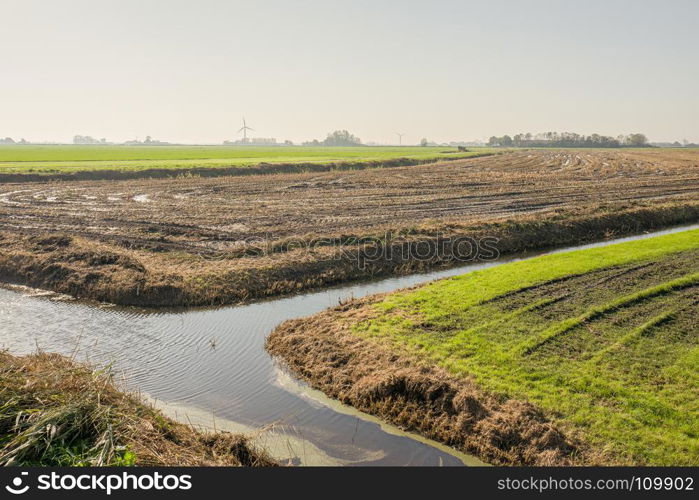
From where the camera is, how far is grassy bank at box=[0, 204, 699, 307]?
18.4m

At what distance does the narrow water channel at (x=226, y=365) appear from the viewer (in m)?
9.77

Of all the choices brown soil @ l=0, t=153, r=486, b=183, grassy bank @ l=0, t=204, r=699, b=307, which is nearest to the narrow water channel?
grassy bank @ l=0, t=204, r=699, b=307

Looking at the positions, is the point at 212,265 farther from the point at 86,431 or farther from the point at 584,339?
the point at 584,339

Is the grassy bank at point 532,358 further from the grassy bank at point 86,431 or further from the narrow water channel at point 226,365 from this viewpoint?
the grassy bank at point 86,431

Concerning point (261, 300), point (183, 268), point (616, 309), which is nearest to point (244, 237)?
point (183, 268)

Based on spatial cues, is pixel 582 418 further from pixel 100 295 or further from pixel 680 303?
pixel 100 295

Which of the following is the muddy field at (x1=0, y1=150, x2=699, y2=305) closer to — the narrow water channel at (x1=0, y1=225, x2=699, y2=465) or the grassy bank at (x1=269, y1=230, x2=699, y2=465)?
the narrow water channel at (x1=0, y1=225, x2=699, y2=465)

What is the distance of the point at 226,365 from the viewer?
1347 cm

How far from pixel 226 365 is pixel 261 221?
17.2 metres

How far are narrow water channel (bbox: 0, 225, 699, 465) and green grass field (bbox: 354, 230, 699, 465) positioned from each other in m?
2.44

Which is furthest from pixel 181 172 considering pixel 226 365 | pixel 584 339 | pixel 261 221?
pixel 584 339

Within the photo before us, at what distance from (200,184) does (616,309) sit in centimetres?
4204

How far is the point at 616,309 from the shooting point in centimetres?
1455

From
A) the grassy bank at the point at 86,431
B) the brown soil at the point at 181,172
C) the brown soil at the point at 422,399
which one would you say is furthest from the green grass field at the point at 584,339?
the brown soil at the point at 181,172
